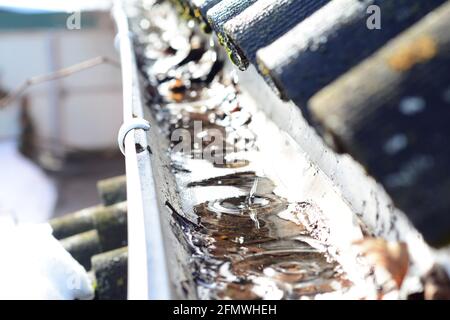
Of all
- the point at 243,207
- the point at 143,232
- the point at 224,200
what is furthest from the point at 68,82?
the point at 143,232

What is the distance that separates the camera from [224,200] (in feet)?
13.0

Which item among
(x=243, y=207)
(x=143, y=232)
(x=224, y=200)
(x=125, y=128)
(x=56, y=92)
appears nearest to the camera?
(x=143, y=232)

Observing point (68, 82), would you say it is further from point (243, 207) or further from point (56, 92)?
point (243, 207)

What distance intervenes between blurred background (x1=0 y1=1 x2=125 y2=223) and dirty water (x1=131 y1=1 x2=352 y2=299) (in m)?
7.71

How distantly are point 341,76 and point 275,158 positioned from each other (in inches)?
87.2

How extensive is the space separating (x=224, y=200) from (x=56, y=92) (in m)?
11.8

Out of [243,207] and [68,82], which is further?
[68,82]

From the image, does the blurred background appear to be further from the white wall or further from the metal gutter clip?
the metal gutter clip

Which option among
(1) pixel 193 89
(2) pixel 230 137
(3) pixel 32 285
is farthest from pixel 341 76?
(1) pixel 193 89

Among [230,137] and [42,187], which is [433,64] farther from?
[42,187]

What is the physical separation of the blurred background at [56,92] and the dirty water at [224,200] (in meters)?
7.71

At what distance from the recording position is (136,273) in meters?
2.30

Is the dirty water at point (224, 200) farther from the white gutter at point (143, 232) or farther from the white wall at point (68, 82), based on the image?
the white wall at point (68, 82)
